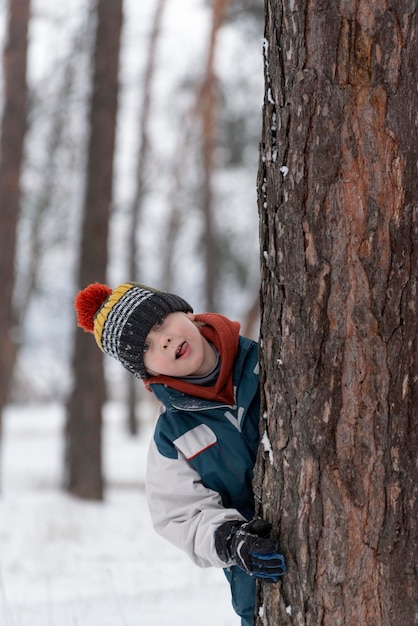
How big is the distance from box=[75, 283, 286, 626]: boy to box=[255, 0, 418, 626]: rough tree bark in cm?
31

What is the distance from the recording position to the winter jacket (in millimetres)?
2195

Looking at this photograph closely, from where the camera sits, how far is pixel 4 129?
1012 centimetres

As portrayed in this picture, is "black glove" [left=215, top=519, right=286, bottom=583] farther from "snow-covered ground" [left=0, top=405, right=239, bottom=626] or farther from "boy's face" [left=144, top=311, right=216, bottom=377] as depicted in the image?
"snow-covered ground" [left=0, top=405, right=239, bottom=626]

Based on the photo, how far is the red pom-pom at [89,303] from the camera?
8.33ft

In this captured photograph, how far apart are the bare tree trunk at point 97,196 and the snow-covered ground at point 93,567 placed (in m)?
1.26

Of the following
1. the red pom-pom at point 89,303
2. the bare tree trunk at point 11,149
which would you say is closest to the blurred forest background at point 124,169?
the bare tree trunk at point 11,149

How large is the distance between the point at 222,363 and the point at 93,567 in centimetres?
423

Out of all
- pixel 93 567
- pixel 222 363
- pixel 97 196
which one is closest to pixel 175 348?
pixel 222 363

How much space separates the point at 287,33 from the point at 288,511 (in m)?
1.24

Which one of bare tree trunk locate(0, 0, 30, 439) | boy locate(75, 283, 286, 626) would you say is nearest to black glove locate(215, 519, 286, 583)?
boy locate(75, 283, 286, 626)

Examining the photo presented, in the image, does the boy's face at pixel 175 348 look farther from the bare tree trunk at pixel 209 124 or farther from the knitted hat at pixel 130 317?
the bare tree trunk at pixel 209 124

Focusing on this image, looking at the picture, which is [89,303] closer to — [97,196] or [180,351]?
[180,351]

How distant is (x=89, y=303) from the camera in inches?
101

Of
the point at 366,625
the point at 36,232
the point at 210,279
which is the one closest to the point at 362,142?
the point at 366,625
